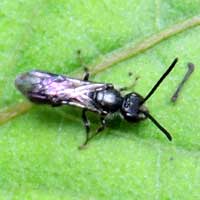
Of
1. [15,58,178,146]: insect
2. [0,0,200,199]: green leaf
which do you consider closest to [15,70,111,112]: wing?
[15,58,178,146]: insect

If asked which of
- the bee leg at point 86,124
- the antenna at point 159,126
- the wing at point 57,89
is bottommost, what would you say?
the bee leg at point 86,124

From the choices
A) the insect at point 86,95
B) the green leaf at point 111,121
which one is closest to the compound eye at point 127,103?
the insect at point 86,95

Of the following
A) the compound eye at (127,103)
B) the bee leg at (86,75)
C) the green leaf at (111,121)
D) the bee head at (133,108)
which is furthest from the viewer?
the compound eye at (127,103)

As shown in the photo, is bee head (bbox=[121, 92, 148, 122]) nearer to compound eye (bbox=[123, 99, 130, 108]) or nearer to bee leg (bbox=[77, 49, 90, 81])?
compound eye (bbox=[123, 99, 130, 108])

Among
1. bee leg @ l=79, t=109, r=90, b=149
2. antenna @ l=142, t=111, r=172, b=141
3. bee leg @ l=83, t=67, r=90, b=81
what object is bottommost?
bee leg @ l=79, t=109, r=90, b=149

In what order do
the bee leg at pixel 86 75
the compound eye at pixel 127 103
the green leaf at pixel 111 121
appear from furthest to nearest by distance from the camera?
1. the compound eye at pixel 127 103
2. the bee leg at pixel 86 75
3. the green leaf at pixel 111 121

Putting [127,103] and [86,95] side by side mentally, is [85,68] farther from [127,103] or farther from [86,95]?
[127,103]

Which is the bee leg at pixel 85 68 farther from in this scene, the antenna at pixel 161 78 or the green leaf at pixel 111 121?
the antenna at pixel 161 78

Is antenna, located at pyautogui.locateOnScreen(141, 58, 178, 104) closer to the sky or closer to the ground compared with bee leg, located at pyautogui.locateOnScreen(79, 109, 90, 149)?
closer to the sky
